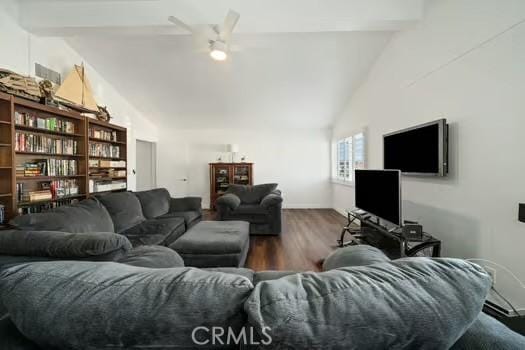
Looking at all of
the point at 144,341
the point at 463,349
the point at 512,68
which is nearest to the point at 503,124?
the point at 512,68

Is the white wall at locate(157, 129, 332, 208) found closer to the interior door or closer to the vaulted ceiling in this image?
the interior door

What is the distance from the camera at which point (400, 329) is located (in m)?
0.54

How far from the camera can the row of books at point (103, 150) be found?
381 centimetres

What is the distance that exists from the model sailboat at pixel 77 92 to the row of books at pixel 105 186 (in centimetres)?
110

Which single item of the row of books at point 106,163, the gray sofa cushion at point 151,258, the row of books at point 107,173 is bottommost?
the gray sofa cushion at point 151,258

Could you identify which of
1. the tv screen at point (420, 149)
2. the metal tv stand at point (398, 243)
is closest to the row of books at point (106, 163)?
the metal tv stand at point (398, 243)

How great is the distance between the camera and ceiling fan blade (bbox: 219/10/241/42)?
2.31 metres

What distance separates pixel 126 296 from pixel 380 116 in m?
4.13

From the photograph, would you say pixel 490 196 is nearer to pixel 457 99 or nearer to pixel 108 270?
pixel 457 99

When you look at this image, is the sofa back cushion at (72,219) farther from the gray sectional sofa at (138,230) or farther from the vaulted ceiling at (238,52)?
the vaulted ceiling at (238,52)

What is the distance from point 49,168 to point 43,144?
0.29 metres

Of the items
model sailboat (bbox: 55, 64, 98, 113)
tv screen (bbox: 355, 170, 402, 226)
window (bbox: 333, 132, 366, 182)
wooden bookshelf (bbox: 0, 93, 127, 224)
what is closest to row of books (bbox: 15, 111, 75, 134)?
wooden bookshelf (bbox: 0, 93, 127, 224)

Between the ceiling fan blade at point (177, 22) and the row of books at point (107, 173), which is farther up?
the ceiling fan blade at point (177, 22)

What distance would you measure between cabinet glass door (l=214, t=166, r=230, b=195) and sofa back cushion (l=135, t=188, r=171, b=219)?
8.46 feet
